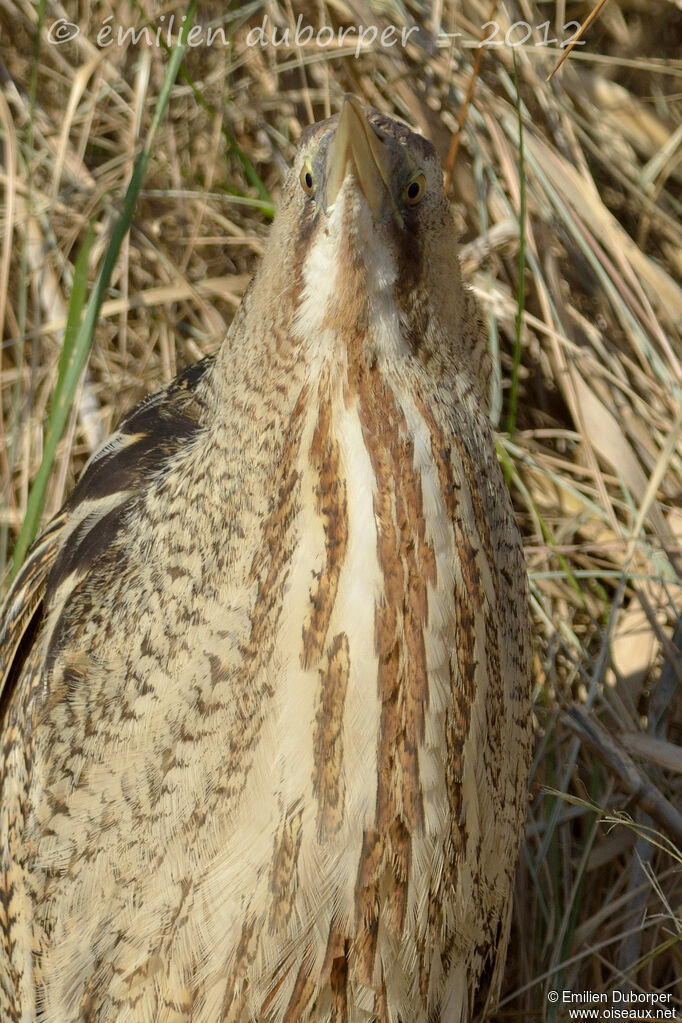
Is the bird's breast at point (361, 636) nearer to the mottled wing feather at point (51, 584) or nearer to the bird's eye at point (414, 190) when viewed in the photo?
the bird's eye at point (414, 190)

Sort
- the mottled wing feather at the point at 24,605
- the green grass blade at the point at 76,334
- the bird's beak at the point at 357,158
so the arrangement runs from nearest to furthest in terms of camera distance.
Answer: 1. the bird's beak at the point at 357,158
2. the mottled wing feather at the point at 24,605
3. the green grass blade at the point at 76,334

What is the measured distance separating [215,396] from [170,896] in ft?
1.44

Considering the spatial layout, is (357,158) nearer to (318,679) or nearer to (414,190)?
(414,190)

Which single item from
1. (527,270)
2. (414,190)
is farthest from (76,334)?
(414,190)

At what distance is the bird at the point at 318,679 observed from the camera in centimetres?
94

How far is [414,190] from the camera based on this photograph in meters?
0.99

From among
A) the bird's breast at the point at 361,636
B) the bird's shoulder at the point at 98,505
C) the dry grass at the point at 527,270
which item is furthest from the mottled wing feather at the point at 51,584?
the dry grass at the point at 527,270

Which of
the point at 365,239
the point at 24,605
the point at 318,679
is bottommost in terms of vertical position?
the point at 318,679

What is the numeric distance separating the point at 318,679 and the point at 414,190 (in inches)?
15.6

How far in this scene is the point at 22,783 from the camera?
1249mm

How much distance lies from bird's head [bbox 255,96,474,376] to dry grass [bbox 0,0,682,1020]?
75cm

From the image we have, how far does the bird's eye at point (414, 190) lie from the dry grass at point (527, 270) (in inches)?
30.0

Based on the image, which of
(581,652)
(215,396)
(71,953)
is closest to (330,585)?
(215,396)

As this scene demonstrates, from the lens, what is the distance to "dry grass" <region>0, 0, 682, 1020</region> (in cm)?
173
